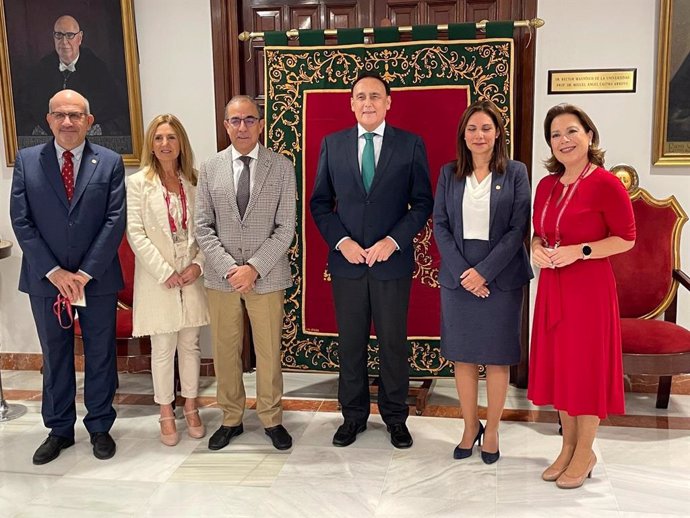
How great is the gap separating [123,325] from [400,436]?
168 centimetres

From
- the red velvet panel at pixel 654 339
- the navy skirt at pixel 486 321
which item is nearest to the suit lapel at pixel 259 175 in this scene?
the navy skirt at pixel 486 321

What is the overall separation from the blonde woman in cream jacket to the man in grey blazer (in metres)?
0.15

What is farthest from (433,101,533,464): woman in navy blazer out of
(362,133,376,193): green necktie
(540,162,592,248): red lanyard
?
(362,133,376,193): green necktie

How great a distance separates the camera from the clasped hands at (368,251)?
3154 millimetres

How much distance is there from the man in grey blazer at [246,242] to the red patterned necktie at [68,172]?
567 millimetres

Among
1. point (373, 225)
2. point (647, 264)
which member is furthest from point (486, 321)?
point (647, 264)

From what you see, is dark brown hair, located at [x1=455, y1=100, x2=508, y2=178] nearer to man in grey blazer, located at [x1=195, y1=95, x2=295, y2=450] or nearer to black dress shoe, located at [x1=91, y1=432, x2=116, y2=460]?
man in grey blazer, located at [x1=195, y1=95, x2=295, y2=450]

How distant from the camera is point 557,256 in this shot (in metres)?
2.81

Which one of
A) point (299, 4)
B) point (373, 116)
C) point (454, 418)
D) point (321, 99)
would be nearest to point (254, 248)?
point (373, 116)

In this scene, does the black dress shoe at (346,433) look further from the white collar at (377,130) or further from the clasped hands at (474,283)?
the white collar at (377,130)

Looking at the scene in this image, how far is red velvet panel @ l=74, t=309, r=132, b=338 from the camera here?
12.8 feet

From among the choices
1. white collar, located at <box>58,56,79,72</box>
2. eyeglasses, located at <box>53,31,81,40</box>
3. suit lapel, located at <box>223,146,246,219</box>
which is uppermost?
eyeglasses, located at <box>53,31,81,40</box>

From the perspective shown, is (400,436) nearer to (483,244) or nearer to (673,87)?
(483,244)

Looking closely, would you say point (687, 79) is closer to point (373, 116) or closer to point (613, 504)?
point (373, 116)
